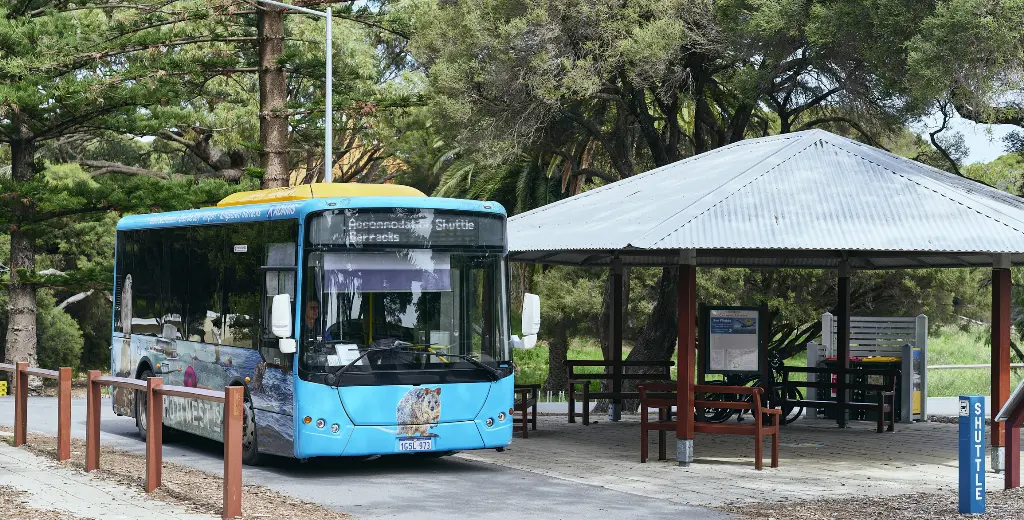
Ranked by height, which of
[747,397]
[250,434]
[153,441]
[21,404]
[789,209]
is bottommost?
[747,397]

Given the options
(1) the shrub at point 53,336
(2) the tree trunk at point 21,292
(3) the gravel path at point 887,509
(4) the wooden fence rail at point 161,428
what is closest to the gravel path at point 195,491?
(4) the wooden fence rail at point 161,428

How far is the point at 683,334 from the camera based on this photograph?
1441 cm

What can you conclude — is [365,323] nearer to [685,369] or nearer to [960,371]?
[685,369]

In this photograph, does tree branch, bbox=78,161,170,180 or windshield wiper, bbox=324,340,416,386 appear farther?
tree branch, bbox=78,161,170,180

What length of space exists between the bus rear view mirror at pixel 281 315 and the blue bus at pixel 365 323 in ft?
0.04

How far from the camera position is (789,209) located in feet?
48.9

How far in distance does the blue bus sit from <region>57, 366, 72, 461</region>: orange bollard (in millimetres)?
1636

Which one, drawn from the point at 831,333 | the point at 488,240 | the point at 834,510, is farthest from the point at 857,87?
the point at 834,510

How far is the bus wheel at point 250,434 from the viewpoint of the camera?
45.1 ft

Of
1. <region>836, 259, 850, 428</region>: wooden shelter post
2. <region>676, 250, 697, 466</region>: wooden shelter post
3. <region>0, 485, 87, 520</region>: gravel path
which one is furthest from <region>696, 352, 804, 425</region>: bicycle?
<region>0, 485, 87, 520</region>: gravel path

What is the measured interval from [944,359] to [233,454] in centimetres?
5268

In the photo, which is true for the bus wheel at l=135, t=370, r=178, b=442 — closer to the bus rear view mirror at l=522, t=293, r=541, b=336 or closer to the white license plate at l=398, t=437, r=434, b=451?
the white license plate at l=398, t=437, r=434, b=451

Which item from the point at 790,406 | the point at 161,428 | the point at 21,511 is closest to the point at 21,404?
the point at 161,428

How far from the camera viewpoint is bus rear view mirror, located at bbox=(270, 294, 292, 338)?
40.2 feet
